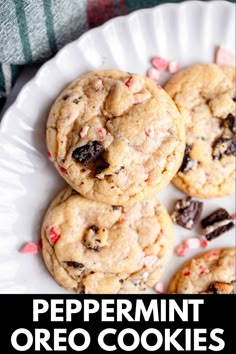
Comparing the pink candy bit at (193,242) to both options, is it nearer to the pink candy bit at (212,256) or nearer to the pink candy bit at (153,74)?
the pink candy bit at (212,256)

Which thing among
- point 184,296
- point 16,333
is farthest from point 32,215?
point 184,296

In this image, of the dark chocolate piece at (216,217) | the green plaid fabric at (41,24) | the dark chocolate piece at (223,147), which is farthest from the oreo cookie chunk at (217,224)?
the green plaid fabric at (41,24)

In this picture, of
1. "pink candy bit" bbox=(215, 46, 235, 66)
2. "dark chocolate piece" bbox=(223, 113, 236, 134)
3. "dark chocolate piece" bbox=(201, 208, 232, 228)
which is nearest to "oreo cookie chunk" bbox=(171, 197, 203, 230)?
"dark chocolate piece" bbox=(201, 208, 232, 228)

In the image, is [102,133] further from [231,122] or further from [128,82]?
[231,122]

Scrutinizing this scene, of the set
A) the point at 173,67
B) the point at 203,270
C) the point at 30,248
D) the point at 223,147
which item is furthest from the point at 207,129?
the point at 30,248

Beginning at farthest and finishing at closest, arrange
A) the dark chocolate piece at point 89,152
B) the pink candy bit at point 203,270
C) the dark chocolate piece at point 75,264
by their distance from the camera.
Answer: the pink candy bit at point 203,270 → the dark chocolate piece at point 75,264 → the dark chocolate piece at point 89,152

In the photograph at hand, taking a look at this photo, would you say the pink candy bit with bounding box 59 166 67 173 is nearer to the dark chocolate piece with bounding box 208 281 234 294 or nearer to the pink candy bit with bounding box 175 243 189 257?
the pink candy bit with bounding box 175 243 189 257
